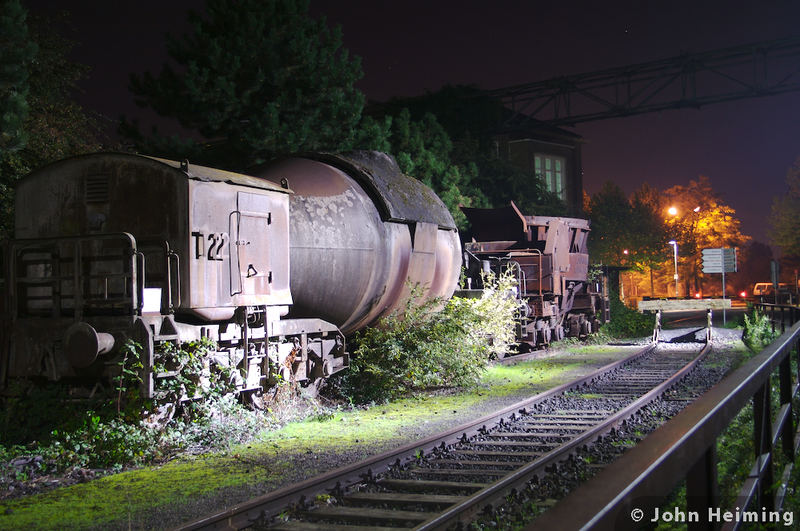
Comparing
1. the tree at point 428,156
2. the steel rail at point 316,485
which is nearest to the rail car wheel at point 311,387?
the steel rail at point 316,485

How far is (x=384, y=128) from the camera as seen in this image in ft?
74.8

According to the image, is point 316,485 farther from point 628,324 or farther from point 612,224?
point 612,224

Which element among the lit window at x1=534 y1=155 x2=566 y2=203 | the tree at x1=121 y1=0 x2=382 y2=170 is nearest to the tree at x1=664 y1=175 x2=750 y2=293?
the lit window at x1=534 y1=155 x2=566 y2=203

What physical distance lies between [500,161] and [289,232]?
24396 mm

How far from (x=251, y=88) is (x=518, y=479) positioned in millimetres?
14422

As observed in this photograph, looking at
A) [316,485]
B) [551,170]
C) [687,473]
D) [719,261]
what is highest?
[551,170]

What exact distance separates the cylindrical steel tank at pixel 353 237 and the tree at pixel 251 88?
21.9 feet

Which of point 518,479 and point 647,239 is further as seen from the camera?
point 647,239

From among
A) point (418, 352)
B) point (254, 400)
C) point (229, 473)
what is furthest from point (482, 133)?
point (229, 473)

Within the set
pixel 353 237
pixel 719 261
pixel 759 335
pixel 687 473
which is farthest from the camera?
pixel 719 261

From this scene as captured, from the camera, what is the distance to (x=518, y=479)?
6934 millimetres

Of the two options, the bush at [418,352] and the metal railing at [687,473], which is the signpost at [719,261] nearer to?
the bush at [418,352]

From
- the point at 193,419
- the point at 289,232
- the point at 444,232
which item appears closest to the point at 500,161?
the point at 444,232

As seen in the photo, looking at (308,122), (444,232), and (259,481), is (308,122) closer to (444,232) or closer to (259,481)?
(444,232)
